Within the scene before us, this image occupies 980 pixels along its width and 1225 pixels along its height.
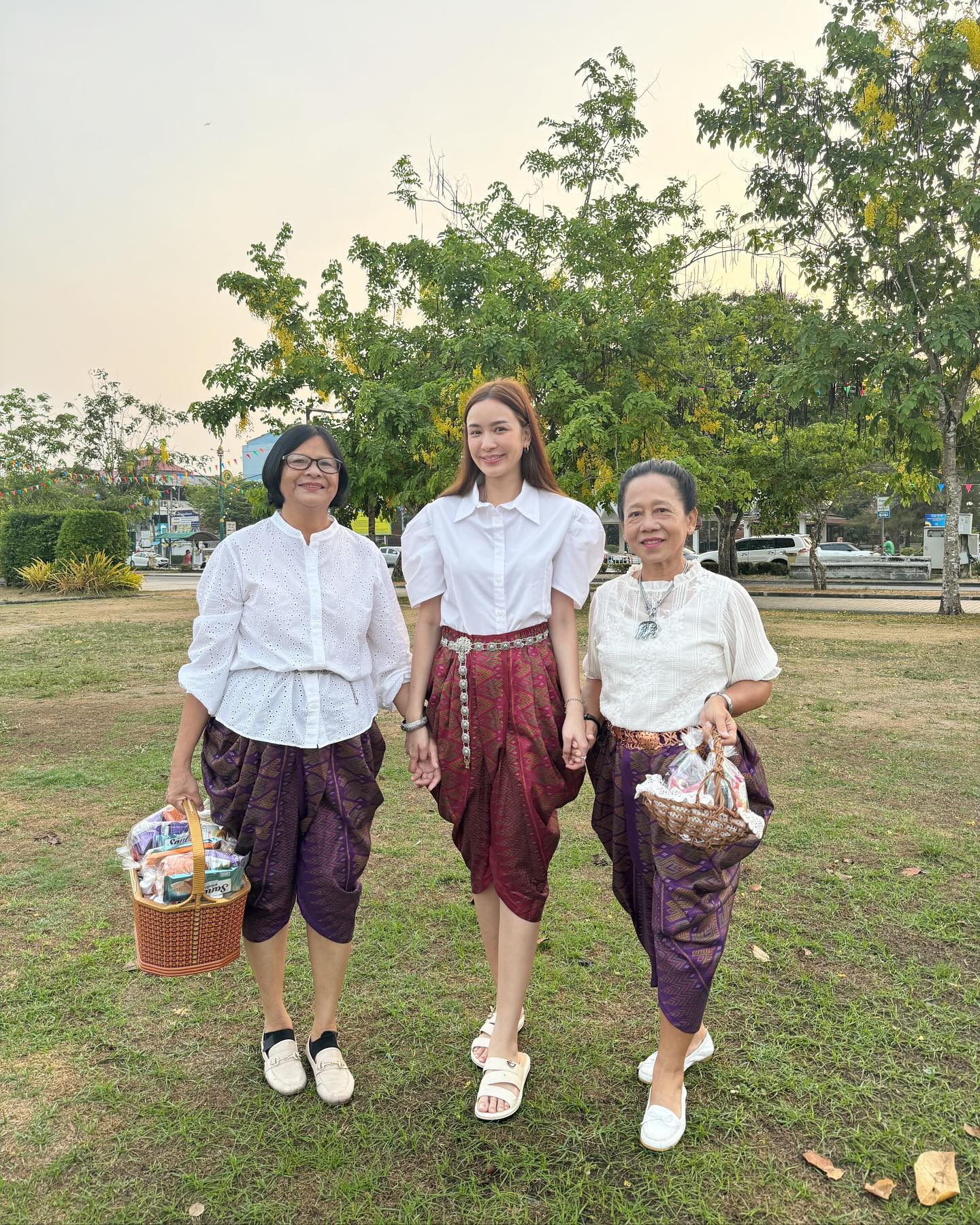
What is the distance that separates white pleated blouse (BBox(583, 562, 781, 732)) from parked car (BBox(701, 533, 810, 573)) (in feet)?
96.6

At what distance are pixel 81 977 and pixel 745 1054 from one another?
7.18 ft

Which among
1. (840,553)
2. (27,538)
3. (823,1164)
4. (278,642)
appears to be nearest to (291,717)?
(278,642)

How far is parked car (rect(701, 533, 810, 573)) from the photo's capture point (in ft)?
103

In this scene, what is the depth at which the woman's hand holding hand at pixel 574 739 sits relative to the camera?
2.31 metres

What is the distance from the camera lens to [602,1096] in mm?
2373

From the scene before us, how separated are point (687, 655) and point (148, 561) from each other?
4730 cm

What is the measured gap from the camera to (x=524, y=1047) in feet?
8.61

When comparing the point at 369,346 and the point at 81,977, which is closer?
the point at 81,977

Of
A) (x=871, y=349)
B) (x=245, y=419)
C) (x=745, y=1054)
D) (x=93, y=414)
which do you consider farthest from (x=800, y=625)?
(x=93, y=414)

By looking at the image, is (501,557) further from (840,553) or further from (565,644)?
(840,553)

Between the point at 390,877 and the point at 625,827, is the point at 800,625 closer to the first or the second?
the point at 390,877

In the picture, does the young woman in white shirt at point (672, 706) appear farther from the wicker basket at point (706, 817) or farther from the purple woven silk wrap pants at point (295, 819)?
the purple woven silk wrap pants at point (295, 819)

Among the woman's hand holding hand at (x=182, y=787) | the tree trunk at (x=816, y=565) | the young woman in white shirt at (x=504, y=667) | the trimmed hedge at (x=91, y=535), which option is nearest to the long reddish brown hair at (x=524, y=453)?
the young woman in white shirt at (x=504, y=667)

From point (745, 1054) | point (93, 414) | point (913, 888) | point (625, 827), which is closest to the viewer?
point (625, 827)
